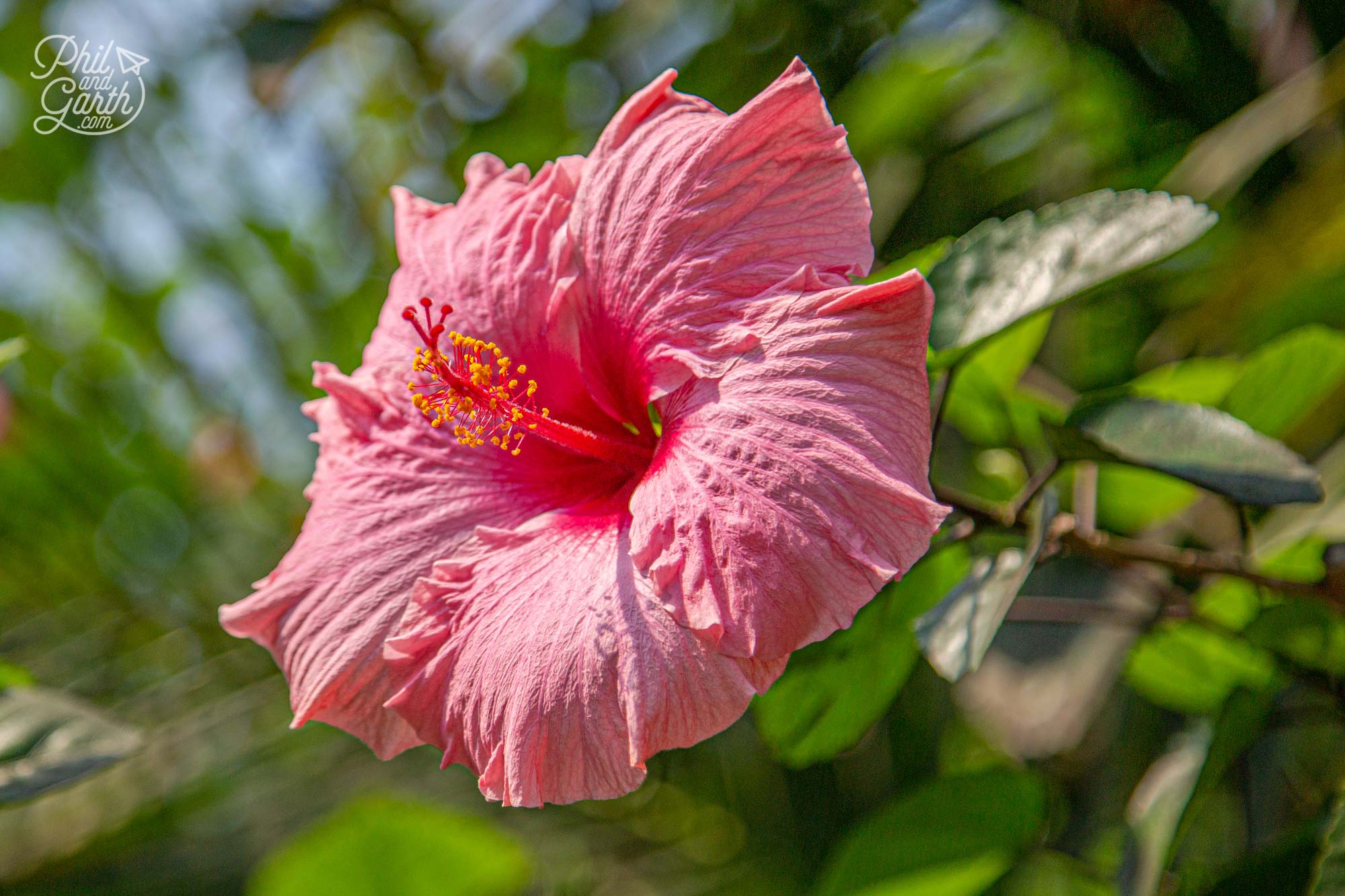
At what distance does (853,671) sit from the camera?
2.67 feet

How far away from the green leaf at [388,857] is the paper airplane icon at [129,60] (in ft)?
4.57

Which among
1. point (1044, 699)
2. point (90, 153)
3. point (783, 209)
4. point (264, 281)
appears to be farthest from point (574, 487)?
point (90, 153)

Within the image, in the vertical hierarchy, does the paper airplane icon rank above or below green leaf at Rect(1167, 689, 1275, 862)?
above

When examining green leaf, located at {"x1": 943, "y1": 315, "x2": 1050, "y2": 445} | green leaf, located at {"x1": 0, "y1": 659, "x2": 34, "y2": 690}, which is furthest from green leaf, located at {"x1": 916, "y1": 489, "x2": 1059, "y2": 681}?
green leaf, located at {"x1": 0, "y1": 659, "x2": 34, "y2": 690}

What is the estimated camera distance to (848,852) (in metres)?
0.99

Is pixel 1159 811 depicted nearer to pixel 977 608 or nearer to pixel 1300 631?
pixel 1300 631

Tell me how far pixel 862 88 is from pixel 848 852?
965mm

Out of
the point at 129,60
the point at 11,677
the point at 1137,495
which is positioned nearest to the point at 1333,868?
the point at 1137,495

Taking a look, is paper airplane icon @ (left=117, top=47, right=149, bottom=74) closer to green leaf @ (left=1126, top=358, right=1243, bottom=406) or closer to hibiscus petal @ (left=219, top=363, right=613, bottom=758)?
hibiscus petal @ (left=219, top=363, right=613, bottom=758)

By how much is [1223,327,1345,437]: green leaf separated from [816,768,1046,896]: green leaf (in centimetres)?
42

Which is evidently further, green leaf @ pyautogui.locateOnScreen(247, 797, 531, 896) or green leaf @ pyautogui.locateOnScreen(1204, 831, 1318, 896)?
green leaf @ pyautogui.locateOnScreen(247, 797, 531, 896)

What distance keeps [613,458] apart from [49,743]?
49 cm

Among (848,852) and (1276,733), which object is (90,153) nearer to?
(848,852)

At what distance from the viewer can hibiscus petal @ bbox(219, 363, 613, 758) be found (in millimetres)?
695
